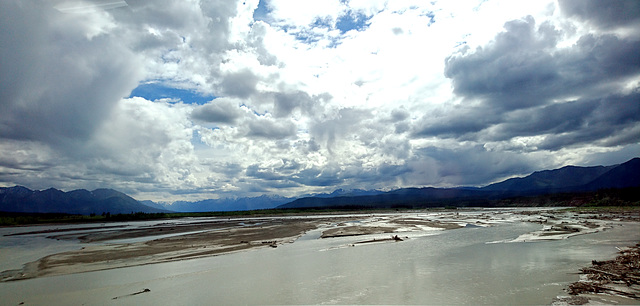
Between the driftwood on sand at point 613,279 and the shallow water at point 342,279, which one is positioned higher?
the driftwood on sand at point 613,279

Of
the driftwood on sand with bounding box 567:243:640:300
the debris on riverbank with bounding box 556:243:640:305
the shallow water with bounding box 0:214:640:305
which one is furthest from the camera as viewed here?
the shallow water with bounding box 0:214:640:305

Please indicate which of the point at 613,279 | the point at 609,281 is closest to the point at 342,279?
the point at 609,281

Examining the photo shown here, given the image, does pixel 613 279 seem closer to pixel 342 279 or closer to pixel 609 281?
pixel 609 281

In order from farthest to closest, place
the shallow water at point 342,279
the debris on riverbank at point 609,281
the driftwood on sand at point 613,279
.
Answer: the shallow water at point 342,279
the driftwood on sand at point 613,279
the debris on riverbank at point 609,281

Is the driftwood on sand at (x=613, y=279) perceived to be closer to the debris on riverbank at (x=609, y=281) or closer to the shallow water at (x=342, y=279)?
the debris on riverbank at (x=609, y=281)

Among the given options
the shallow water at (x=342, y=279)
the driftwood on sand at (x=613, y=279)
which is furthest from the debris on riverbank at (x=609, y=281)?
the shallow water at (x=342, y=279)

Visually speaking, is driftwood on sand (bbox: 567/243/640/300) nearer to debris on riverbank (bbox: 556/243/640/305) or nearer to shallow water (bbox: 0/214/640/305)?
debris on riverbank (bbox: 556/243/640/305)

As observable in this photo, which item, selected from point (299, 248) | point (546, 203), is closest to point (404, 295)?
point (299, 248)

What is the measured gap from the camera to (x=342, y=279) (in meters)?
16.8

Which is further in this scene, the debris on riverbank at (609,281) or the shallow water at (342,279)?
the shallow water at (342,279)

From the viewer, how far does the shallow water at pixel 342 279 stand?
45.2 feet

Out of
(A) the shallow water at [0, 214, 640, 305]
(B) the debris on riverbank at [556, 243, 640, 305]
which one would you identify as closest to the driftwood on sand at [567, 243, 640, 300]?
(B) the debris on riverbank at [556, 243, 640, 305]

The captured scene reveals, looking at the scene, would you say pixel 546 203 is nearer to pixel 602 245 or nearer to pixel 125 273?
pixel 602 245

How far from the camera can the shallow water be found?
13.8m
